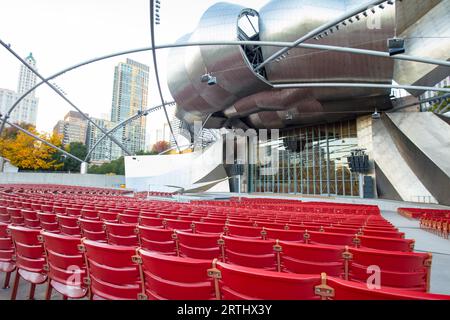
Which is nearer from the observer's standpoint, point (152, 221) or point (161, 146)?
point (152, 221)

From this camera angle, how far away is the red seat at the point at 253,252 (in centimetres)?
282

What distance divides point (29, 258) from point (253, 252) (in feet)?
9.07

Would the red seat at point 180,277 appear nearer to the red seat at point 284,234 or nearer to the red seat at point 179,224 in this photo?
the red seat at point 284,234

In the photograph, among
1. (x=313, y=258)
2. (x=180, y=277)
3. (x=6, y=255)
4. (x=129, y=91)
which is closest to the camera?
(x=180, y=277)

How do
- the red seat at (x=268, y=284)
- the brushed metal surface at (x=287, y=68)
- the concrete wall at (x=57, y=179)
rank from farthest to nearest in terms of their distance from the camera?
the concrete wall at (x=57, y=179), the brushed metal surface at (x=287, y=68), the red seat at (x=268, y=284)

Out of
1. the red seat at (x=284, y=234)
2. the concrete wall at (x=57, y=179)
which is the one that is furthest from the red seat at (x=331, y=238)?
the concrete wall at (x=57, y=179)

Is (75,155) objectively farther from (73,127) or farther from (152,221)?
(152,221)

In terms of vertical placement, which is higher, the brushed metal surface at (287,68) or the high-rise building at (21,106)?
the high-rise building at (21,106)

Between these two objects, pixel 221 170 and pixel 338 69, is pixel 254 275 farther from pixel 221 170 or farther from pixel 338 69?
pixel 221 170

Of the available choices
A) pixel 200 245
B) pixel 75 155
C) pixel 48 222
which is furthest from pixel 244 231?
pixel 75 155

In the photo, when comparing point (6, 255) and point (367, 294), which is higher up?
point (367, 294)

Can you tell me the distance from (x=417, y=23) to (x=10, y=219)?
84.7ft

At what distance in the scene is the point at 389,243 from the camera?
3340 mm
